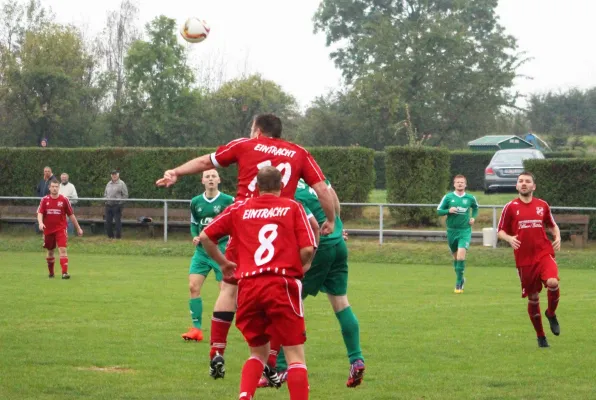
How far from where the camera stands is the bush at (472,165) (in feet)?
148

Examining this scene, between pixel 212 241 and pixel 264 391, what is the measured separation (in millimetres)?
1935

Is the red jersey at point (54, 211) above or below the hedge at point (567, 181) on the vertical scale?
below

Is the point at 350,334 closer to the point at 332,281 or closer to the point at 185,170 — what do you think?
the point at 332,281

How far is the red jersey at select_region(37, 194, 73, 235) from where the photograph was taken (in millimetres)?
19750

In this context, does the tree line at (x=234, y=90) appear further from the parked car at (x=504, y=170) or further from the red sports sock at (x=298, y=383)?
the red sports sock at (x=298, y=383)

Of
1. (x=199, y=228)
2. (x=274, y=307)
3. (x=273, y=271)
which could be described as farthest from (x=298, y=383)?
(x=199, y=228)

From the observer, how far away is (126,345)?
1063 cm

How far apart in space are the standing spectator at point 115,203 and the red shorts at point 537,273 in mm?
18406

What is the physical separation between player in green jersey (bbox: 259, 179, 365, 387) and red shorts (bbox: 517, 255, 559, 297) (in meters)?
3.35

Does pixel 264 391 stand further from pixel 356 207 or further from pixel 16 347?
pixel 356 207

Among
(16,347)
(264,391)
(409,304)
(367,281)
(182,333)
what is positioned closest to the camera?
(264,391)

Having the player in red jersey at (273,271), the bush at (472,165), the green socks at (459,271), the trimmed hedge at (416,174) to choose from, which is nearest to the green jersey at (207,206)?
the player in red jersey at (273,271)

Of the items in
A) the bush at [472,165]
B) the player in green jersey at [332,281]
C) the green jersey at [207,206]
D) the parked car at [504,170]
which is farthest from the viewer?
the bush at [472,165]

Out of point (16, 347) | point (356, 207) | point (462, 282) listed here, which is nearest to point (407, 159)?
point (356, 207)
